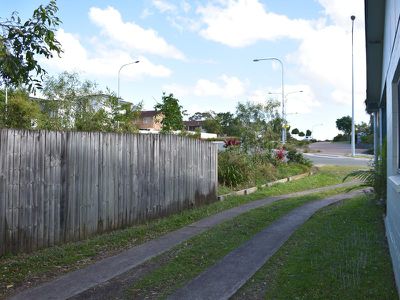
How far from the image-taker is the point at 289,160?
23.3m

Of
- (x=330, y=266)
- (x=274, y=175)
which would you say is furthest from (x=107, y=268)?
(x=274, y=175)

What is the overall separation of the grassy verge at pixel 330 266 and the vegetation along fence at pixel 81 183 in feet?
10.6

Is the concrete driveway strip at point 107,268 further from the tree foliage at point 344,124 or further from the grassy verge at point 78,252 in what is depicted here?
the tree foliage at point 344,124

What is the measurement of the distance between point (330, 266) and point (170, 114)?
10.4 metres

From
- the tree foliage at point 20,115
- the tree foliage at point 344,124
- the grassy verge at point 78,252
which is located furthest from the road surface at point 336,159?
the tree foliage at point 344,124

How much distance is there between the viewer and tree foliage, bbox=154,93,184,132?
1543 centimetres

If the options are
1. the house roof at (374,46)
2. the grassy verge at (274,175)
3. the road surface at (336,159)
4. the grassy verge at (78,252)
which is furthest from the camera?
the road surface at (336,159)

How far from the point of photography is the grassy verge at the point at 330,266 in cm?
500

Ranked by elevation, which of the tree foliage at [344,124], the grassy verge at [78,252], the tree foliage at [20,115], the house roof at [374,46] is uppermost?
the tree foliage at [344,124]

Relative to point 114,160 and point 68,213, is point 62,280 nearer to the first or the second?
point 68,213

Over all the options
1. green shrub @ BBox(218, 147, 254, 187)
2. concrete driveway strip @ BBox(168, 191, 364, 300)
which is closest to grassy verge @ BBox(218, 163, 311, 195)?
green shrub @ BBox(218, 147, 254, 187)

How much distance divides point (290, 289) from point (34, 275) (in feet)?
10.3

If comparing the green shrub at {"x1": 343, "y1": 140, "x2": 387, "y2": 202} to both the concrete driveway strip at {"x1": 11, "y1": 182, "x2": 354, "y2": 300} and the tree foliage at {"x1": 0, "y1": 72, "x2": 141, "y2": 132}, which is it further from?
the tree foliage at {"x1": 0, "y1": 72, "x2": 141, "y2": 132}

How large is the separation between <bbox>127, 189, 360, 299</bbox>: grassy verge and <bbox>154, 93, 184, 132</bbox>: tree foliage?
5439mm
